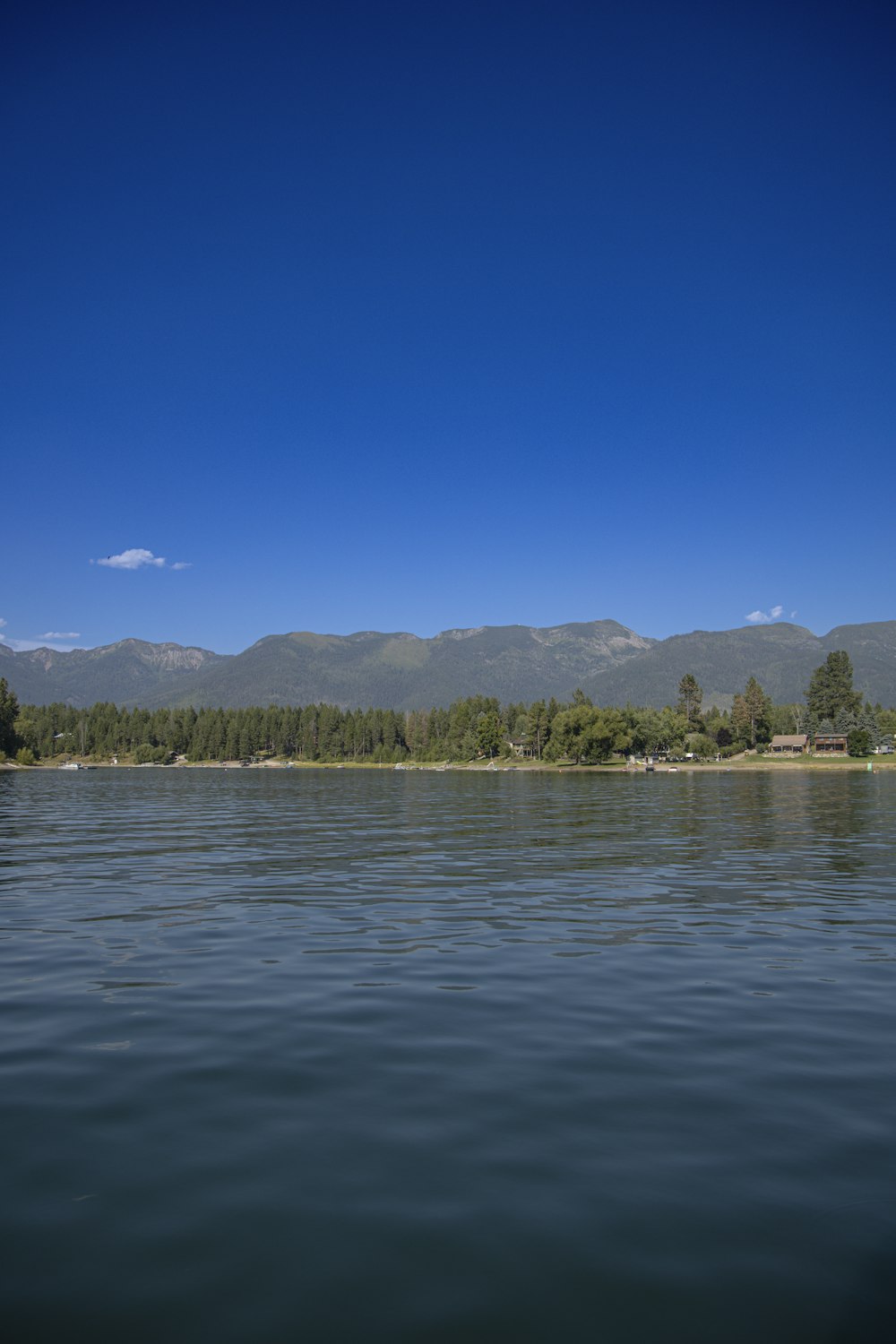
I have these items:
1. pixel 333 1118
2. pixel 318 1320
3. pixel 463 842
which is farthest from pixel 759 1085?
pixel 463 842

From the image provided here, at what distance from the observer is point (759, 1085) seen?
416 inches

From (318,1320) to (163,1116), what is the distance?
418 centimetres

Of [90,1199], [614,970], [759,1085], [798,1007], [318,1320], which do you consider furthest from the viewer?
[614,970]

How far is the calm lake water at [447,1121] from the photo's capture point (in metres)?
6.36

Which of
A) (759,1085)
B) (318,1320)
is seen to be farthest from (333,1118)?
(759,1085)

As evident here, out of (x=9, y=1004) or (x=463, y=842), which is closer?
(x=9, y=1004)

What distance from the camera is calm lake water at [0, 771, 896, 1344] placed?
636cm

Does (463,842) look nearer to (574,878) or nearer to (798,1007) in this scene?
(574,878)

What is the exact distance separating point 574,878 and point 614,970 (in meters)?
12.7

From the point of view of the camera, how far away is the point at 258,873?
3005 cm

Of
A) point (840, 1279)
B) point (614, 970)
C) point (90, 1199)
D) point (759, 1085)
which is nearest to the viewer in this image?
point (840, 1279)

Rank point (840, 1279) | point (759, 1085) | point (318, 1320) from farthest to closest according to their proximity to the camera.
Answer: point (759, 1085) → point (840, 1279) → point (318, 1320)

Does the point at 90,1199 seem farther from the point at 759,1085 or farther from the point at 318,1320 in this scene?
the point at 759,1085

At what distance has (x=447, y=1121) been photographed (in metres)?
9.39
